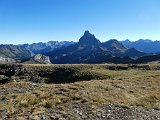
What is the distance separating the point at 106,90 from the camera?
1145 inches

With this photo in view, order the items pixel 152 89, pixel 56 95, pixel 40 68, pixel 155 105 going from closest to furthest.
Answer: pixel 155 105, pixel 56 95, pixel 152 89, pixel 40 68

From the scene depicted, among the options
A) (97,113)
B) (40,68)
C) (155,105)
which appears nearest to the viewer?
(97,113)

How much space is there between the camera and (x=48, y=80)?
111 meters

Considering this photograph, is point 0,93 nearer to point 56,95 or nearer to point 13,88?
point 13,88

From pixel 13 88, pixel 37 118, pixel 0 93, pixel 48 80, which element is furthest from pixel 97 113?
pixel 48 80

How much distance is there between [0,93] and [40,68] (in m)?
100

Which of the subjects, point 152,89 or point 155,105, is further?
point 152,89

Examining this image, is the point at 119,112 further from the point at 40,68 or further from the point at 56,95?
the point at 40,68

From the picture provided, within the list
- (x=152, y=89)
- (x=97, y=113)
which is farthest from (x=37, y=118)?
(x=152, y=89)

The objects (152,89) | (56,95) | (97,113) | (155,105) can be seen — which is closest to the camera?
(97,113)

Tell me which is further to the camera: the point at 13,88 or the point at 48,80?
the point at 48,80

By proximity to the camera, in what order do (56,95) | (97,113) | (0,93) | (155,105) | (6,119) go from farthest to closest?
(0,93)
(56,95)
(155,105)
(97,113)
(6,119)

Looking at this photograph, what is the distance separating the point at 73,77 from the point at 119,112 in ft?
301

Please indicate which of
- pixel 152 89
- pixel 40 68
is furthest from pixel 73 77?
pixel 152 89
